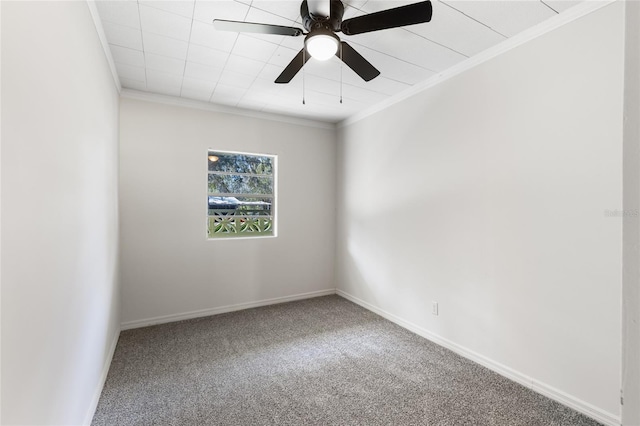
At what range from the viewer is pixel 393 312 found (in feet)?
11.2

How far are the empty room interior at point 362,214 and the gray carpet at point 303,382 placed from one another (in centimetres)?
2

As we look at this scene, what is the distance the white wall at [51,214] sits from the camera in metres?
0.91

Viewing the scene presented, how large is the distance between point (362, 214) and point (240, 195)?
1.65 metres

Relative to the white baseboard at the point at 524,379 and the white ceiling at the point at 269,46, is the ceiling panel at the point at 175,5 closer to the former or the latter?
the white ceiling at the point at 269,46

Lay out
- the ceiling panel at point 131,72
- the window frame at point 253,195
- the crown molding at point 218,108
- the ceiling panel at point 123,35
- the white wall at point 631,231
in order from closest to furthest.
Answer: the white wall at point 631,231, the ceiling panel at point 123,35, the ceiling panel at point 131,72, the crown molding at point 218,108, the window frame at point 253,195

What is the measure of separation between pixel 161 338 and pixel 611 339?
A: 3.58 metres

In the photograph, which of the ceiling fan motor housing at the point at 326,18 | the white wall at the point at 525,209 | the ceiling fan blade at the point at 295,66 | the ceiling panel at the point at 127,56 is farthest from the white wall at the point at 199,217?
the ceiling fan motor housing at the point at 326,18

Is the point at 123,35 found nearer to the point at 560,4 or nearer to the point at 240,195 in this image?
the point at 240,195

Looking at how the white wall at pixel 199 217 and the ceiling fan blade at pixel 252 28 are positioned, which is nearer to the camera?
the ceiling fan blade at pixel 252 28

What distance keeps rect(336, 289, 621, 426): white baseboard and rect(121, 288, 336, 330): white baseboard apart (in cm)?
134

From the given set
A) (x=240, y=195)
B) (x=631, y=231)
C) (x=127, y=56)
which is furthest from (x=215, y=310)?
(x=631, y=231)

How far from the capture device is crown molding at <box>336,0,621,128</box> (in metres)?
1.83

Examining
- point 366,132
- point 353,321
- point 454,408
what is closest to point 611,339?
point 454,408

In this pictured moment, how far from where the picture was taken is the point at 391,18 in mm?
1571
